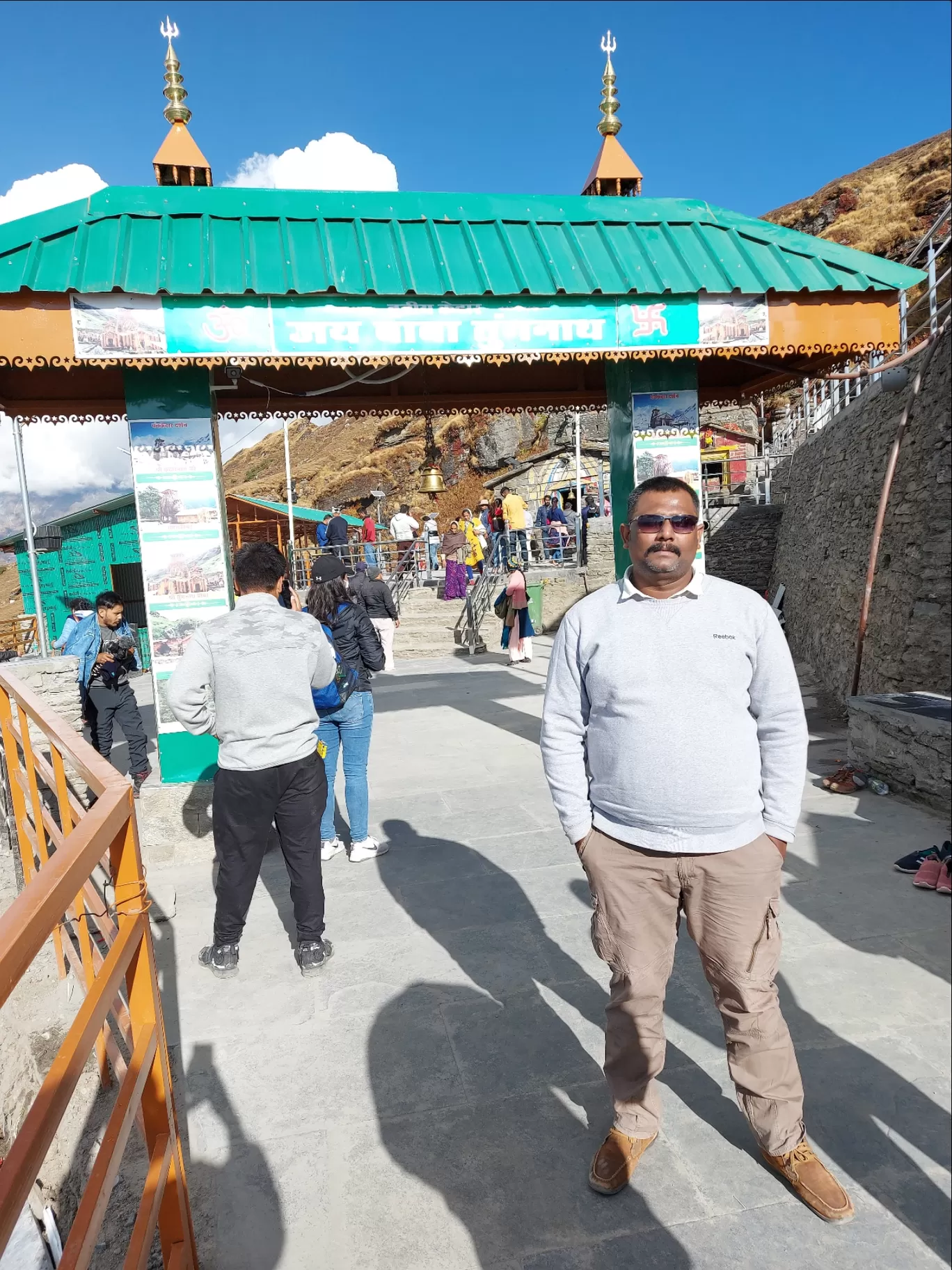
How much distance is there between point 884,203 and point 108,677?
2107 inches

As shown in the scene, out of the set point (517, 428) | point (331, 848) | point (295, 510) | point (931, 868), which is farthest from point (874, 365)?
point (517, 428)

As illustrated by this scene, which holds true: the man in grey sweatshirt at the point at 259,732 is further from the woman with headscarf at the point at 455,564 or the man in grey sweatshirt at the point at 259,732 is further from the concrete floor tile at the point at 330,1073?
the woman with headscarf at the point at 455,564

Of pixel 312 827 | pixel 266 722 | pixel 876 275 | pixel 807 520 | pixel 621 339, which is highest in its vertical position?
pixel 876 275

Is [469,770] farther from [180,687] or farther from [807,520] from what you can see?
[807,520]

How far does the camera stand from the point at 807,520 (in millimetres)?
14508

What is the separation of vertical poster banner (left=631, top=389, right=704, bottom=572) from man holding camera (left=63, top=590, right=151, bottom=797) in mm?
4765

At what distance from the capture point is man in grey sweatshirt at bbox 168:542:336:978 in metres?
3.25

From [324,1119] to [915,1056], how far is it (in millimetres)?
2055

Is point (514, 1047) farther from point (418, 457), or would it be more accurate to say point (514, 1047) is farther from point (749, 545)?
point (418, 457)

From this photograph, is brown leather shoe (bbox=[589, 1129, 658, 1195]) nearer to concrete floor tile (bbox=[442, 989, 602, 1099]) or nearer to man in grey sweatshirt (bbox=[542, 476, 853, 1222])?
man in grey sweatshirt (bbox=[542, 476, 853, 1222])

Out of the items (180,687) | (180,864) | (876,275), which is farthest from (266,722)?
(876,275)


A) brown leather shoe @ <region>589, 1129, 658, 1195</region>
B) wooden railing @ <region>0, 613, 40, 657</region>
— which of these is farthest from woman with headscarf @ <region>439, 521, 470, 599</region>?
brown leather shoe @ <region>589, 1129, 658, 1195</region>

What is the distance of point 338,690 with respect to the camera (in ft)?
14.2

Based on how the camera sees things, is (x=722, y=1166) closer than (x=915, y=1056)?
Yes
